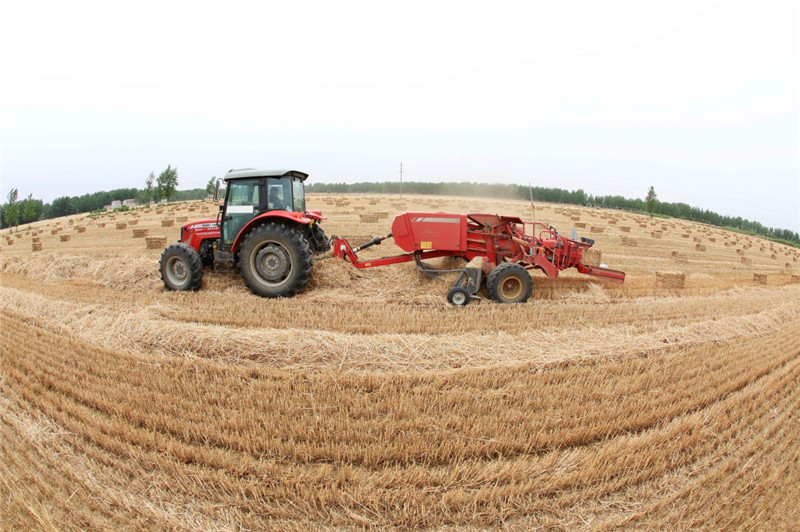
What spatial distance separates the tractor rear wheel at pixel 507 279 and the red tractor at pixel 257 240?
2.84 m

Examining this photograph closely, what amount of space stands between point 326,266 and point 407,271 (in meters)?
1.42

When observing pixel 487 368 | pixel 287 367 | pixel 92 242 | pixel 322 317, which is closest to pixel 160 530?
pixel 287 367

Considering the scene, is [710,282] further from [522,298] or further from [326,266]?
[326,266]

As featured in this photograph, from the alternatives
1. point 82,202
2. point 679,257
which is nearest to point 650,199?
point 679,257

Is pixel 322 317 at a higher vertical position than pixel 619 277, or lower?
lower

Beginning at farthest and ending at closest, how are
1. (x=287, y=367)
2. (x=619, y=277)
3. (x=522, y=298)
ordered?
(x=619, y=277) < (x=522, y=298) < (x=287, y=367)

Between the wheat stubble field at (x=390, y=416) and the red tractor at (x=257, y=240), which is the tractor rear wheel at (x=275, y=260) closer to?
the red tractor at (x=257, y=240)

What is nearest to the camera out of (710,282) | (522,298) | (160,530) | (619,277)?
(160,530)

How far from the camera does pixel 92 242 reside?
1553cm

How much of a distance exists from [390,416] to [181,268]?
550cm

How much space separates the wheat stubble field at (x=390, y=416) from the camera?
269 centimetres

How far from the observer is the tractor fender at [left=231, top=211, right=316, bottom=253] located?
698 centimetres

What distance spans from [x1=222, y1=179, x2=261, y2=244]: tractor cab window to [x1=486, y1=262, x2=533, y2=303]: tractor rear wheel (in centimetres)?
387

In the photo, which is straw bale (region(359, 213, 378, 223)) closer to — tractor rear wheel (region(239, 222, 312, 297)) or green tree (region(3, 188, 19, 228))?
tractor rear wheel (region(239, 222, 312, 297))
